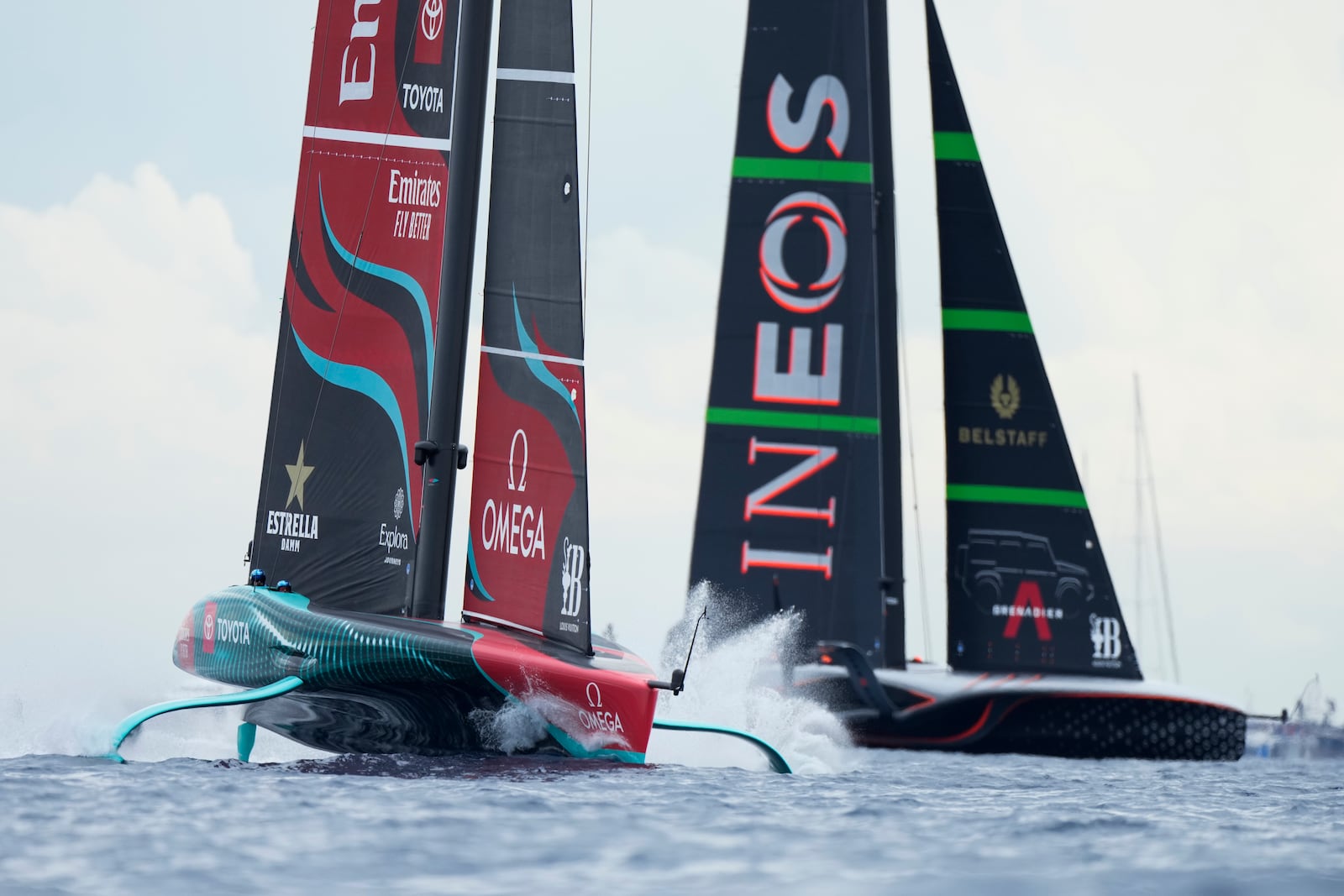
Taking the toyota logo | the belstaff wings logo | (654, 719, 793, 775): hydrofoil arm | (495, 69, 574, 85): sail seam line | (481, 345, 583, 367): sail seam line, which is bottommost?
(654, 719, 793, 775): hydrofoil arm

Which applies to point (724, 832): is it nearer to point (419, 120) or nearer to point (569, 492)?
point (569, 492)

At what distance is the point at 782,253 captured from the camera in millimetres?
16984

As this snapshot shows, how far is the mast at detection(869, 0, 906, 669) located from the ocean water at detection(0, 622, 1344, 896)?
622 centimetres

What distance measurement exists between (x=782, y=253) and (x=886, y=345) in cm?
147

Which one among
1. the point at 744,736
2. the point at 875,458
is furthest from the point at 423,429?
the point at 875,458

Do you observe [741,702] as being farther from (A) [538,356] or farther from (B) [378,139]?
(B) [378,139]

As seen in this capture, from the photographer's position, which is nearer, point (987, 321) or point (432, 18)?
point (432, 18)

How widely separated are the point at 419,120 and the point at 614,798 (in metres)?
5.68

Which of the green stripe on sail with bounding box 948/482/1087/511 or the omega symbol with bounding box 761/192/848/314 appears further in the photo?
the omega symbol with bounding box 761/192/848/314

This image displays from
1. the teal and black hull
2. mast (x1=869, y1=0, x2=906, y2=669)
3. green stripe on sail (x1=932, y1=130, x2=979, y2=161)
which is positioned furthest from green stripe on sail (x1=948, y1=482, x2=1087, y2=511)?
the teal and black hull

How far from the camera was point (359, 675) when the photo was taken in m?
9.00

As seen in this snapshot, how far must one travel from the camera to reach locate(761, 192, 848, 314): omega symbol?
16922mm

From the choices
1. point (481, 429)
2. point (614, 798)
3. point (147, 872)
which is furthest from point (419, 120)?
point (147, 872)

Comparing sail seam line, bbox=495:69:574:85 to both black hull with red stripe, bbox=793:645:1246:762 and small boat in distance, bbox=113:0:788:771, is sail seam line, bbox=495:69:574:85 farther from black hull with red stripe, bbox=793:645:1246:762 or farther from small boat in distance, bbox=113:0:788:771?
black hull with red stripe, bbox=793:645:1246:762
